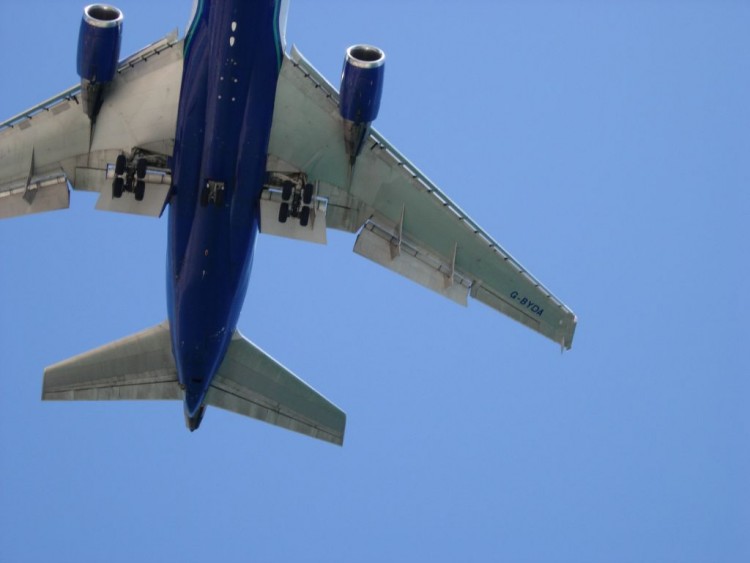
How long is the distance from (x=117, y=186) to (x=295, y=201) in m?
3.40

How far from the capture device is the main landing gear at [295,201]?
24.5 metres

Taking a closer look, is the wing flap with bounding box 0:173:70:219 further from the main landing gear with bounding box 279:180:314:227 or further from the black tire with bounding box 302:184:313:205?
the black tire with bounding box 302:184:313:205

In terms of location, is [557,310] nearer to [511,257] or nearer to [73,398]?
[511,257]

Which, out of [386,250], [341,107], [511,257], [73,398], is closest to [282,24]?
[341,107]

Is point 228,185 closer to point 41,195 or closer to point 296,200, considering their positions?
point 296,200

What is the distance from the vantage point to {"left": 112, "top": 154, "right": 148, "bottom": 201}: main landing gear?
2438 centimetres

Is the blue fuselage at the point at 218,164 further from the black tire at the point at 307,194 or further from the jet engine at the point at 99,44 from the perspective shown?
the jet engine at the point at 99,44

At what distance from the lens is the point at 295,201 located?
80.8ft

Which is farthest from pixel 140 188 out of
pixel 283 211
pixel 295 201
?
pixel 295 201

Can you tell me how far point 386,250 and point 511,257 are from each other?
267 cm

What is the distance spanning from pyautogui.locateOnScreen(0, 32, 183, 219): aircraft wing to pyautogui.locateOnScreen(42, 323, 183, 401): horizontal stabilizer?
339 centimetres

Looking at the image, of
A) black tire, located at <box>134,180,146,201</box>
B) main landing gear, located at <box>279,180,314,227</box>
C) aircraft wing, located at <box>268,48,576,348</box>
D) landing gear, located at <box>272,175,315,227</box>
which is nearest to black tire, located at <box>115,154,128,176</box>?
black tire, located at <box>134,180,146,201</box>

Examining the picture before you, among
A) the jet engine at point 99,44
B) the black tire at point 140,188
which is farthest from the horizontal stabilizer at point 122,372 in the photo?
the jet engine at point 99,44

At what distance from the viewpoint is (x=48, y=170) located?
83.0ft
